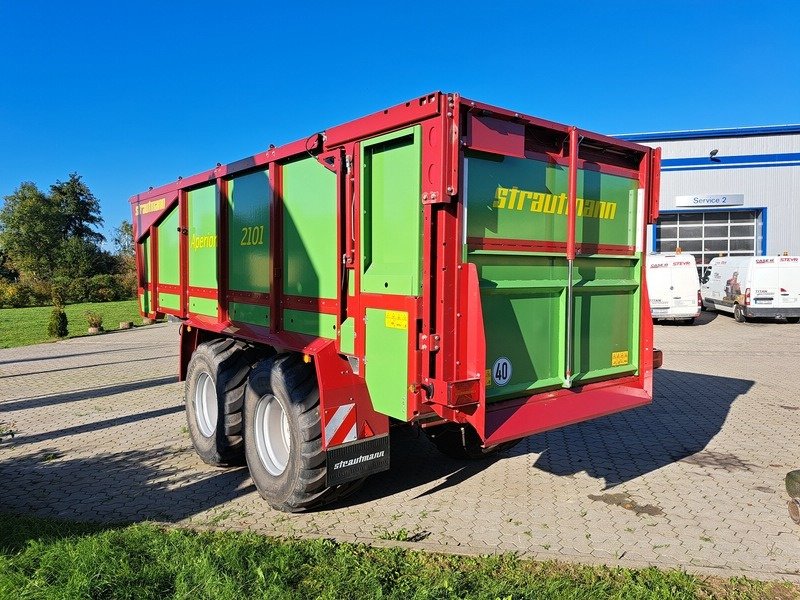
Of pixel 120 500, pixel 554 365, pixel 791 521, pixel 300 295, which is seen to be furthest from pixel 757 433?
pixel 120 500

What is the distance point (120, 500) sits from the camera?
5.09 m

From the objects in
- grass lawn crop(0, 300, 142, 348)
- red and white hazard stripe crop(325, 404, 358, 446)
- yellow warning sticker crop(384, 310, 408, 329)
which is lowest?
grass lawn crop(0, 300, 142, 348)

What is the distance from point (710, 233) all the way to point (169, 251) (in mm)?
28156

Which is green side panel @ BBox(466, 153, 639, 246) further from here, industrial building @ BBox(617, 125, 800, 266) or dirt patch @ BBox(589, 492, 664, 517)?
industrial building @ BBox(617, 125, 800, 266)

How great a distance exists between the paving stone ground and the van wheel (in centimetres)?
1317

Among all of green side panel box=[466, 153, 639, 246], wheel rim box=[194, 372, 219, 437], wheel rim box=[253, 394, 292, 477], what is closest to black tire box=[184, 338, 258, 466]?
wheel rim box=[194, 372, 219, 437]

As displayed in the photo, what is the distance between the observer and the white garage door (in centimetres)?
2864

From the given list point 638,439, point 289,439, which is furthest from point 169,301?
point 638,439

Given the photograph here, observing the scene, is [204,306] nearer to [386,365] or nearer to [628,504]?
[386,365]

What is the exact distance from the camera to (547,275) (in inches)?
176

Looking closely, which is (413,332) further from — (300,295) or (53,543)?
(53,543)

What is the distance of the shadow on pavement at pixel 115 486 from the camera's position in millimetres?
4852

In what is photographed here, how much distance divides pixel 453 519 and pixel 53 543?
2.85 m

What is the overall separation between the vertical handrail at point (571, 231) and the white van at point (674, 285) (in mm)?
16777
